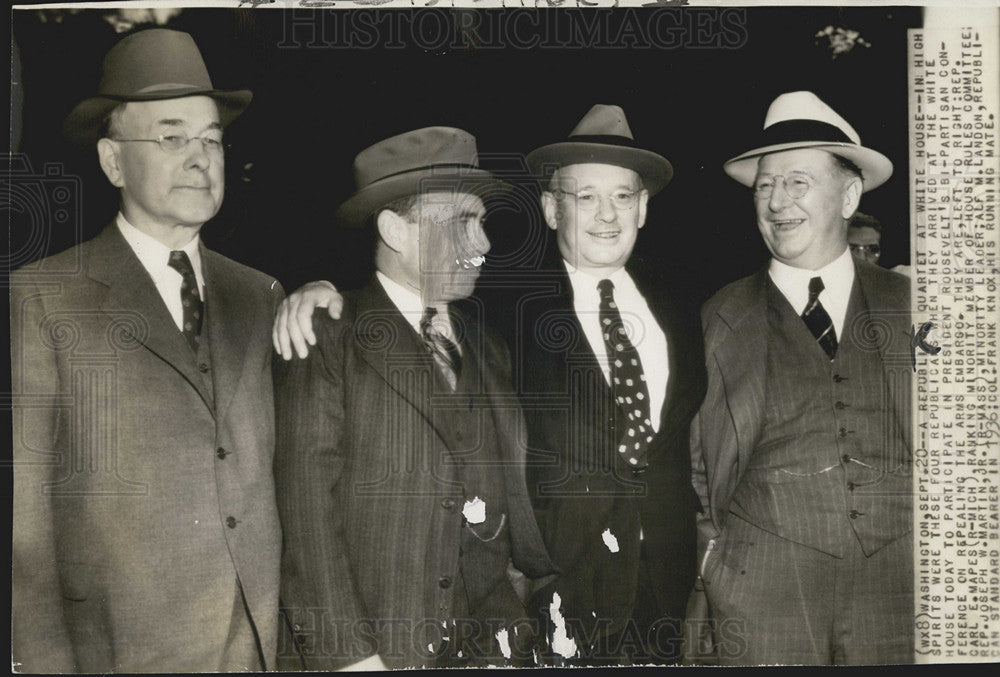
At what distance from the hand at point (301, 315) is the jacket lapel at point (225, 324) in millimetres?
103

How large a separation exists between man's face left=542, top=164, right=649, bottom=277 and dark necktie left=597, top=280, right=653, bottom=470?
1.01 ft

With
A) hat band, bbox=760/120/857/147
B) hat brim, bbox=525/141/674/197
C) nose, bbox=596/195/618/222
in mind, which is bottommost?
nose, bbox=596/195/618/222

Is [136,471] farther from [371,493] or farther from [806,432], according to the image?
[806,432]

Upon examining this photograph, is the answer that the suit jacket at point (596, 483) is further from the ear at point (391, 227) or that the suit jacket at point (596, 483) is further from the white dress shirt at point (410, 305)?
the ear at point (391, 227)

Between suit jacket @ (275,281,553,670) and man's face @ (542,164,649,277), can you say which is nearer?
suit jacket @ (275,281,553,670)

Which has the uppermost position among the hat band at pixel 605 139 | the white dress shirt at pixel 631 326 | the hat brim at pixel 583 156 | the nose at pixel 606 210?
the hat band at pixel 605 139

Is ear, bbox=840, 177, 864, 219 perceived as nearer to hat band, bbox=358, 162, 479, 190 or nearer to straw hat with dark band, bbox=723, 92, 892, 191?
straw hat with dark band, bbox=723, 92, 892, 191

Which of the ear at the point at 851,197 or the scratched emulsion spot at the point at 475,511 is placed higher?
the ear at the point at 851,197

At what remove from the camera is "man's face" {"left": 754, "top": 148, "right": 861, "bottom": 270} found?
3.85 metres

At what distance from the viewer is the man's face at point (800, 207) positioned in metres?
3.85

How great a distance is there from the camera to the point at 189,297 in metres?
3.76

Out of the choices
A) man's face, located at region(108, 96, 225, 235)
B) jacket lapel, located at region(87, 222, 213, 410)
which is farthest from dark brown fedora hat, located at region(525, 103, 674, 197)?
jacket lapel, located at region(87, 222, 213, 410)

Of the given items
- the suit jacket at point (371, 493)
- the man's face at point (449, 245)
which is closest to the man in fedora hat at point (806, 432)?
the suit jacket at point (371, 493)

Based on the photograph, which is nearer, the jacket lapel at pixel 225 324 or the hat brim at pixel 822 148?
the jacket lapel at pixel 225 324
